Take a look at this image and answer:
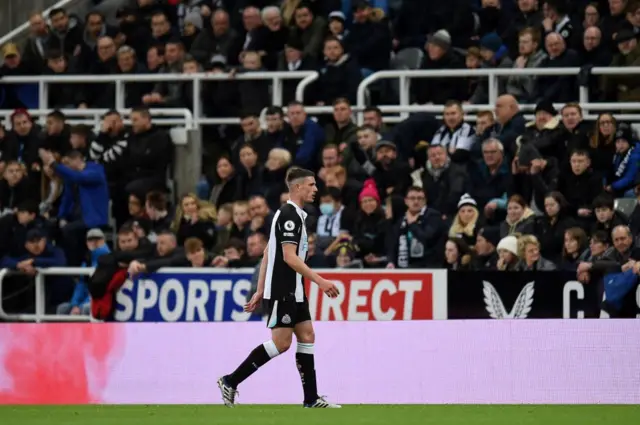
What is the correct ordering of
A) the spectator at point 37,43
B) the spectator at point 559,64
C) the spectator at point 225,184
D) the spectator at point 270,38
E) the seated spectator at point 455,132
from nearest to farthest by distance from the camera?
the seated spectator at point 455,132
the spectator at point 559,64
the spectator at point 225,184
the spectator at point 270,38
the spectator at point 37,43

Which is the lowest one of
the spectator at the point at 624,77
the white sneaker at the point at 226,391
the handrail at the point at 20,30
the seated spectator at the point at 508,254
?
the white sneaker at the point at 226,391

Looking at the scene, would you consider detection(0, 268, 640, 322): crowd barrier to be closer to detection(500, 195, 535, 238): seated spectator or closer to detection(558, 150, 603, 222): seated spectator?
detection(500, 195, 535, 238): seated spectator

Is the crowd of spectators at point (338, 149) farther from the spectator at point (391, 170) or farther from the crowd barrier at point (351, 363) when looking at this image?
the crowd barrier at point (351, 363)

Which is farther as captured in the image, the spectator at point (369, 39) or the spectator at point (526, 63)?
the spectator at point (369, 39)

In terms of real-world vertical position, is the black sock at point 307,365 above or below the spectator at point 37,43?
below

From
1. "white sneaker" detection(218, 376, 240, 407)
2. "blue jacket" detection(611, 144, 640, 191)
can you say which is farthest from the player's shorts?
"blue jacket" detection(611, 144, 640, 191)

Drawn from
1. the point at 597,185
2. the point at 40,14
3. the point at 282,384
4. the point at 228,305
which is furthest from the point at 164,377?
the point at 40,14

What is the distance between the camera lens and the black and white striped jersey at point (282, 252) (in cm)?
1273

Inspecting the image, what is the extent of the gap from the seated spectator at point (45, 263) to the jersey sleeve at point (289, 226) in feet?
22.9

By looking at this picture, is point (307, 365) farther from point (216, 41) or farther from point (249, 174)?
point (216, 41)

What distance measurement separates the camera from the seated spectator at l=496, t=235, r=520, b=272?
643 inches

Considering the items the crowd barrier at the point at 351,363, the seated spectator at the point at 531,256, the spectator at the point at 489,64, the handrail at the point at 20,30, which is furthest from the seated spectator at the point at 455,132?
the handrail at the point at 20,30

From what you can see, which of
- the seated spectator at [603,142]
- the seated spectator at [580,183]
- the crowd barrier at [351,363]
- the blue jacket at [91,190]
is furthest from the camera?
the blue jacket at [91,190]

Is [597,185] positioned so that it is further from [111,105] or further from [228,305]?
[111,105]
